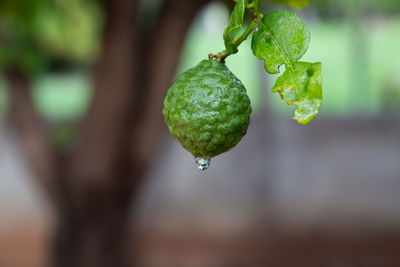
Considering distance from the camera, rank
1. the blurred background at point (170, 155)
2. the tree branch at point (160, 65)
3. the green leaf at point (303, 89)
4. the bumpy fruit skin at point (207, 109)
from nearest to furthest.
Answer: the green leaf at point (303, 89) → the bumpy fruit skin at point (207, 109) → the tree branch at point (160, 65) → the blurred background at point (170, 155)

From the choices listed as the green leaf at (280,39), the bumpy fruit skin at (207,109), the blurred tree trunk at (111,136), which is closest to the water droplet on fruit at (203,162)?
the bumpy fruit skin at (207,109)

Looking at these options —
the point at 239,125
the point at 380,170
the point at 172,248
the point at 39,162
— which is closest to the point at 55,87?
the point at 172,248

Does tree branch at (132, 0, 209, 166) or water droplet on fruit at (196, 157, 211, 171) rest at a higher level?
tree branch at (132, 0, 209, 166)

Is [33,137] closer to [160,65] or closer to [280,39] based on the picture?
[160,65]

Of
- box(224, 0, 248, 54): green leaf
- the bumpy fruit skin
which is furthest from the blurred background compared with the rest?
box(224, 0, 248, 54): green leaf

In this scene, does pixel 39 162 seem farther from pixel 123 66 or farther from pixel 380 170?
pixel 380 170

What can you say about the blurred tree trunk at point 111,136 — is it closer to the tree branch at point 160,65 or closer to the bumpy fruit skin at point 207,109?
the tree branch at point 160,65

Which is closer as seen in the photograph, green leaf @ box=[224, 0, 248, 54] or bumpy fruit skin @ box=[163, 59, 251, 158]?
green leaf @ box=[224, 0, 248, 54]

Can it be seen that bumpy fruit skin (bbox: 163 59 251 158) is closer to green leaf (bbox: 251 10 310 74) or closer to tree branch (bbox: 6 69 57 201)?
green leaf (bbox: 251 10 310 74)
